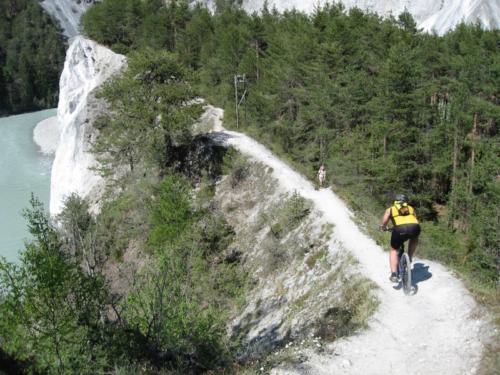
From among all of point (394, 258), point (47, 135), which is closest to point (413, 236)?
point (394, 258)

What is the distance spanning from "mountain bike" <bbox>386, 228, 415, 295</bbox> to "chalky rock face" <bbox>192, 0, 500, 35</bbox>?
155ft

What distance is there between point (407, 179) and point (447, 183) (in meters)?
7.99

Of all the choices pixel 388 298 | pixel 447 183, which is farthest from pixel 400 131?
pixel 388 298

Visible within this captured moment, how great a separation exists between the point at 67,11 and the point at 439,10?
124m

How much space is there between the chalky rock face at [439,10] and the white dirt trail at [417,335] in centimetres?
4687

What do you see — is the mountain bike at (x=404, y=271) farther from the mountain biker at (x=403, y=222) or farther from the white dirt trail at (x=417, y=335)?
the mountain biker at (x=403, y=222)

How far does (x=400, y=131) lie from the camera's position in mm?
32469

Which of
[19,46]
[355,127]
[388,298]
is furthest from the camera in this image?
[19,46]

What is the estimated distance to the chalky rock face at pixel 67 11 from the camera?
499ft

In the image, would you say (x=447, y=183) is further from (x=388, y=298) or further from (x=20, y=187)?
(x=20, y=187)

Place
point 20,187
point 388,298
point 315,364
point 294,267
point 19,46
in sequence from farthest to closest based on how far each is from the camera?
1. point 19,46
2. point 20,187
3. point 294,267
4. point 388,298
5. point 315,364

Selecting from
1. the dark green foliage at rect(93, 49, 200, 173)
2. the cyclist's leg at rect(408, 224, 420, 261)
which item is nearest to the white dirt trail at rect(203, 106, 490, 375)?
the cyclist's leg at rect(408, 224, 420, 261)

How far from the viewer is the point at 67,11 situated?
511 ft

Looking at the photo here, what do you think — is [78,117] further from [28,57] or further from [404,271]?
[28,57]
